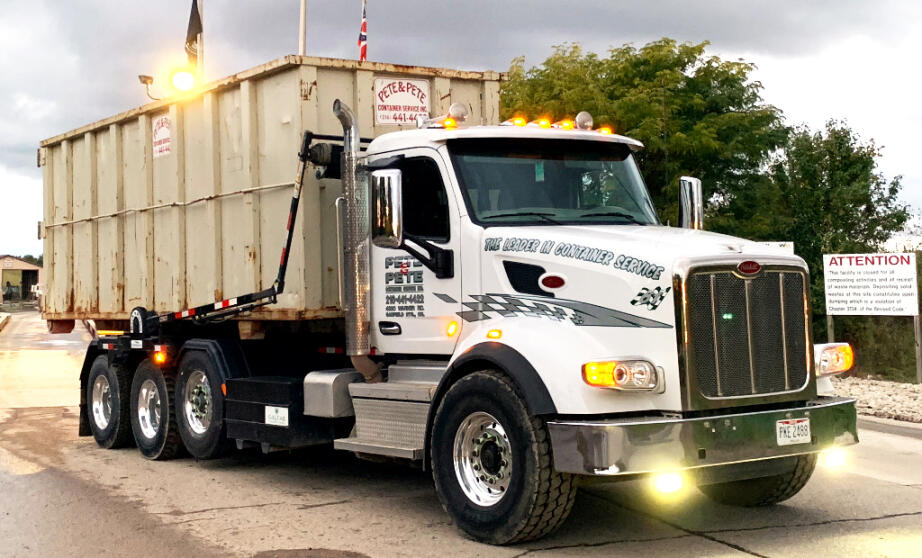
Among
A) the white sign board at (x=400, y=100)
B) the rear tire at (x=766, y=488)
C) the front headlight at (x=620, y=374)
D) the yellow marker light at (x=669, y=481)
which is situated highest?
the white sign board at (x=400, y=100)

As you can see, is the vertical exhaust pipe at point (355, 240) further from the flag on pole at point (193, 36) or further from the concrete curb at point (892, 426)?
the flag on pole at point (193, 36)

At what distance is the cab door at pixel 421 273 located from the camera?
7562 mm

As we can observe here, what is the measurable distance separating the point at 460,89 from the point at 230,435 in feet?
11.9

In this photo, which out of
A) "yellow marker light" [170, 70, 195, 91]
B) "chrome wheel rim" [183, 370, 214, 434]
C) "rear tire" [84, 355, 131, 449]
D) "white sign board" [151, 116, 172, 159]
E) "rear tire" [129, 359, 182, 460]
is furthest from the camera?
"yellow marker light" [170, 70, 195, 91]

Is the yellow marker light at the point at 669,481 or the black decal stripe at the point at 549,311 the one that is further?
the black decal stripe at the point at 549,311

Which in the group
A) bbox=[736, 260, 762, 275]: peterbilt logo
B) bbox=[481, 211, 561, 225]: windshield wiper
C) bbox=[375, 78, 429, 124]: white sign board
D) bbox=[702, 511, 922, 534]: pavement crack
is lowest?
bbox=[702, 511, 922, 534]: pavement crack

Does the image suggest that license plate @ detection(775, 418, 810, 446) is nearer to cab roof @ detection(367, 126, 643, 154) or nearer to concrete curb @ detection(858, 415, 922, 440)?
cab roof @ detection(367, 126, 643, 154)

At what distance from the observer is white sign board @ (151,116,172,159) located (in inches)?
441

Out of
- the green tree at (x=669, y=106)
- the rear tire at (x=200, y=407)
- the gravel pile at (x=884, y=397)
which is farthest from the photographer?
the green tree at (x=669, y=106)

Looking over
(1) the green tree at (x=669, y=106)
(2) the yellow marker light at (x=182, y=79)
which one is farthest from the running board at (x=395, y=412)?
(1) the green tree at (x=669, y=106)

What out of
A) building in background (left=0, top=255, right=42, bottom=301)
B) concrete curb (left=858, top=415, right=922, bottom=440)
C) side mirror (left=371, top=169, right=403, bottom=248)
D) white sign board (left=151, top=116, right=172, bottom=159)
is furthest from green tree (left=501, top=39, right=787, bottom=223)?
building in background (left=0, top=255, right=42, bottom=301)

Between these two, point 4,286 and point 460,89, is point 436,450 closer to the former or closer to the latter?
point 460,89

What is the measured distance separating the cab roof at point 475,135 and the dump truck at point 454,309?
2 cm

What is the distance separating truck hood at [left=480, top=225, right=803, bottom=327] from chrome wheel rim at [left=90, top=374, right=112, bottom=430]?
6320 millimetres
